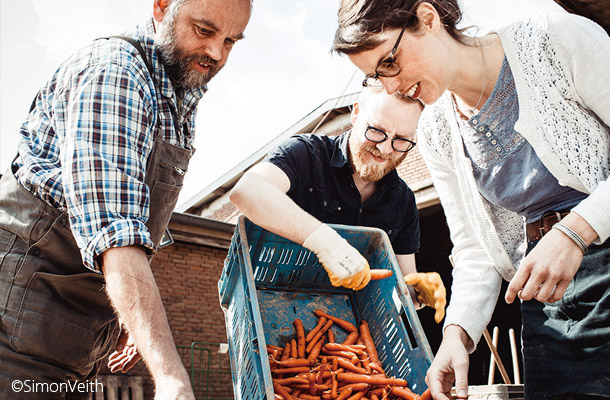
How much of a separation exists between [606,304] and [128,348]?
2182 mm

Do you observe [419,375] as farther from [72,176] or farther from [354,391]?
[72,176]

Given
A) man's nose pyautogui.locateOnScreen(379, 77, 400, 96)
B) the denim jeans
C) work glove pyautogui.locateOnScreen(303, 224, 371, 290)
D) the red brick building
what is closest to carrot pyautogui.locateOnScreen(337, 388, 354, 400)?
work glove pyautogui.locateOnScreen(303, 224, 371, 290)

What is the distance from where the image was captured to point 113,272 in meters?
1.57

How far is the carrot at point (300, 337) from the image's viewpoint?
99.4 inches

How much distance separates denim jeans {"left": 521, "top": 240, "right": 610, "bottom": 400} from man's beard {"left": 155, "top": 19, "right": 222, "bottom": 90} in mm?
1526

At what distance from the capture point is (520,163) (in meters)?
1.81

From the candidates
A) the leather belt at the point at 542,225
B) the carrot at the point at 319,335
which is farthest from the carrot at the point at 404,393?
the leather belt at the point at 542,225

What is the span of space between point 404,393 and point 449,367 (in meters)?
0.39

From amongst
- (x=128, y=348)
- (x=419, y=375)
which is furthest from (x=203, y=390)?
(x=419, y=375)

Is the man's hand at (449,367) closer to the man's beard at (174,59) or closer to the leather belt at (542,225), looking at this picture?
the leather belt at (542,225)

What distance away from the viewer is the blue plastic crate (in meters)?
2.19

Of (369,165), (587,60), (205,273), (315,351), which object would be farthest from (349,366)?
(205,273)

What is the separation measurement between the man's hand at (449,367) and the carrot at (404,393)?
254mm

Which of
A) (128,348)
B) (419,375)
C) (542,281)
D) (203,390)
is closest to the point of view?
(542,281)
